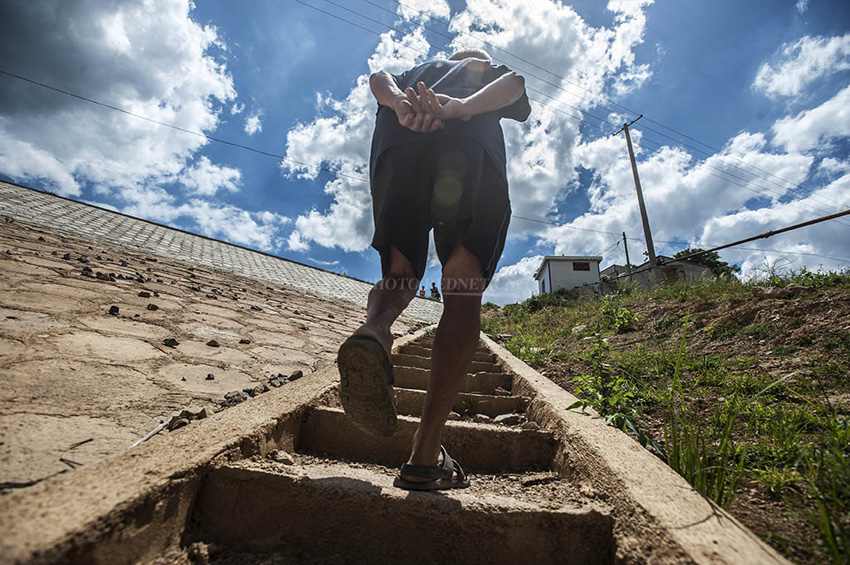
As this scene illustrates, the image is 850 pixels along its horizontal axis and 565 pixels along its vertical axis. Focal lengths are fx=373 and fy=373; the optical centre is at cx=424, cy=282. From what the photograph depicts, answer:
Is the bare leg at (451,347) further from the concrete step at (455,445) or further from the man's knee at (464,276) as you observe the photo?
the concrete step at (455,445)

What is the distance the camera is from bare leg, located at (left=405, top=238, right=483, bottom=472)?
1176mm

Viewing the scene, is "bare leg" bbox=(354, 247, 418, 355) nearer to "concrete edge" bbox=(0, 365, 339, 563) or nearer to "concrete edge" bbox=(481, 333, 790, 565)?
"concrete edge" bbox=(0, 365, 339, 563)

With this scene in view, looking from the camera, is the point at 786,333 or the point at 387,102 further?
the point at 786,333

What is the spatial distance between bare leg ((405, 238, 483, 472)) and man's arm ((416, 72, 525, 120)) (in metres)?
0.47

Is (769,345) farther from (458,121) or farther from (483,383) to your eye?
(458,121)

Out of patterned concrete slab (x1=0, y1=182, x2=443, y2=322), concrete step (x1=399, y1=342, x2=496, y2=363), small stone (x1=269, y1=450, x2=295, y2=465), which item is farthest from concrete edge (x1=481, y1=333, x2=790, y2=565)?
patterned concrete slab (x1=0, y1=182, x2=443, y2=322)

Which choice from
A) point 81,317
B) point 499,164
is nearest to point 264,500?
point 499,164

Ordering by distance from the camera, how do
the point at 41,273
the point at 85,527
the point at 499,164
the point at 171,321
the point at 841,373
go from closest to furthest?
the point at 85,527 < the point at 499,164 < the point at 841,373 < the point at 171,321 < the point at 41,273

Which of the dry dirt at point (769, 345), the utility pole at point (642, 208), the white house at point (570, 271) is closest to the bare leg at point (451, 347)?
the dry dirt at point (769, 345)

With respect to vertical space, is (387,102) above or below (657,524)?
above

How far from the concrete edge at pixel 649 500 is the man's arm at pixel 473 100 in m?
1.20

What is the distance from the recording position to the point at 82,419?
1108mm

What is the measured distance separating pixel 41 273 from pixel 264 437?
2.90m

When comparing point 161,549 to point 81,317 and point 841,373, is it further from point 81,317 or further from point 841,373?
point 841,373
